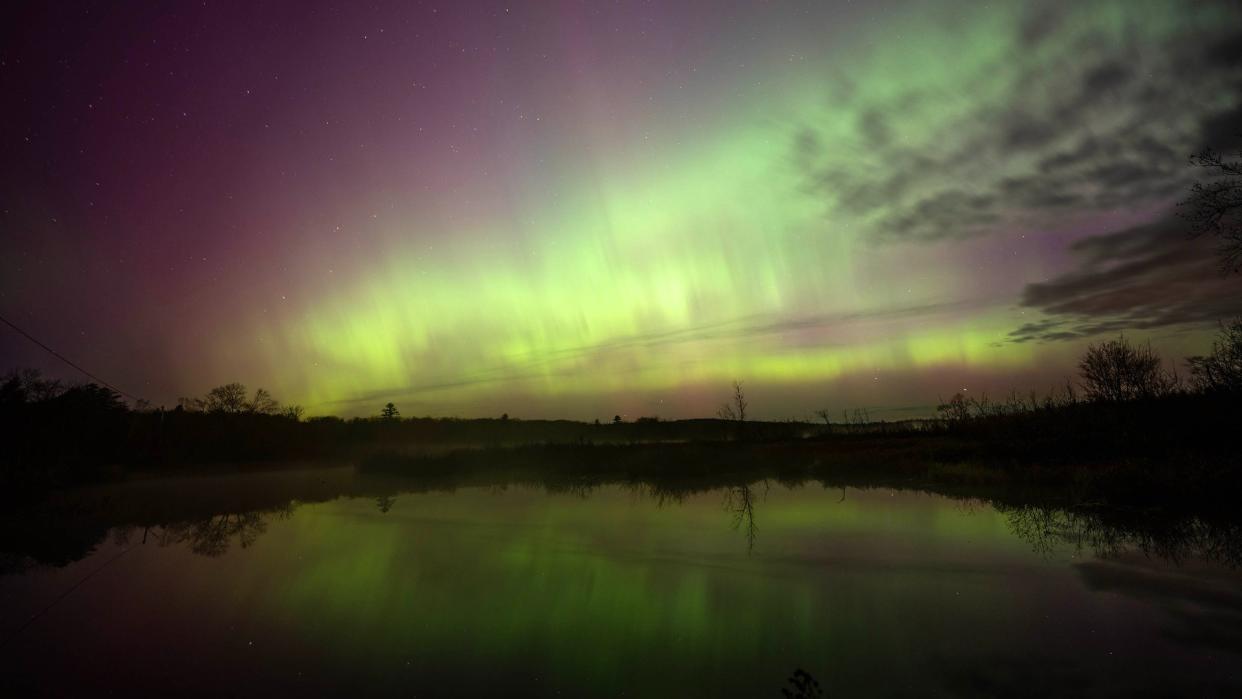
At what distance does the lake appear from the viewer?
6.22 meters

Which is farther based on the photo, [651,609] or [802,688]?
[651,609]

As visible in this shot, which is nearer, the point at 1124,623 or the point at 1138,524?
the point at 1124,623

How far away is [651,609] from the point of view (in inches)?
350

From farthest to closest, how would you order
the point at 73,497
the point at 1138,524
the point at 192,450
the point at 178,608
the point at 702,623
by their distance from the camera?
the point at 192,450 < the point at 73,497 < the point at 1138,524 < the point at 178,608 < the point at 702,623

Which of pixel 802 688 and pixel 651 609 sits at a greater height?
pixel 802 688

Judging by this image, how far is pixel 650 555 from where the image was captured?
1252cm

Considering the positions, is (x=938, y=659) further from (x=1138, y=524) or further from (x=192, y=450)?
(x=192, y=450)

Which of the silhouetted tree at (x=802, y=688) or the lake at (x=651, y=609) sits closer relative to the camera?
the silhouetted tree at (x=802, y=688)

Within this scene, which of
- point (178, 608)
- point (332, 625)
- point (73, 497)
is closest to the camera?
point (332, 625)

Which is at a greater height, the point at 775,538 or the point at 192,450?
the point at 192,450

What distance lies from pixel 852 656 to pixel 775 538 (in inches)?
281

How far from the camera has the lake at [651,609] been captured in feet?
20.4

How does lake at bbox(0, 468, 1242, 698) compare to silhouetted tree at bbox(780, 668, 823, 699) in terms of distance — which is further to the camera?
lake at bbox(0, 468, 1242, 698)

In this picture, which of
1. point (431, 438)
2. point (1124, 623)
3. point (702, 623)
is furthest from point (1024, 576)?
point (431, 438)
